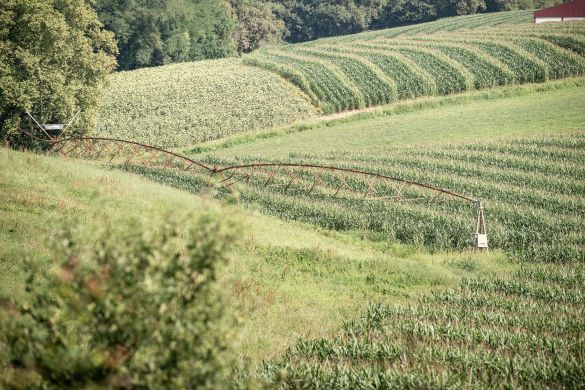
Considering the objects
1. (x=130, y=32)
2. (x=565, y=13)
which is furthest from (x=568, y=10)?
(x=130, y=32)

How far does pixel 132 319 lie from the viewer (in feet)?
19.3

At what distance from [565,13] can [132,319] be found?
80791mm

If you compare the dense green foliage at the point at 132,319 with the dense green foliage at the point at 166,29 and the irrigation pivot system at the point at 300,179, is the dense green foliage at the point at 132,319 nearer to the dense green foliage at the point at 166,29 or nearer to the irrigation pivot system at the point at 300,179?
the irrigation pivot system at the point at 300,179

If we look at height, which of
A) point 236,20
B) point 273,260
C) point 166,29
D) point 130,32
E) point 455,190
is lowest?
point 273,260

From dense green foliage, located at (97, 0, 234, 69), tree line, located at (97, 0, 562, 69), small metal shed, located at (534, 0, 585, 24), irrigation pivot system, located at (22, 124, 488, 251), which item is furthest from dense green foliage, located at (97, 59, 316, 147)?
small metal shed, located at (534, 0, 585, 24)

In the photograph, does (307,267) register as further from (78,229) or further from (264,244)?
(78,229)

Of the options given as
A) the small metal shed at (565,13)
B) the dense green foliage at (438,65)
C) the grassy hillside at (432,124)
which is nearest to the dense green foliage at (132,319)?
the grassy hillside at (432,124)

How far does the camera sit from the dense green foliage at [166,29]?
261 feet

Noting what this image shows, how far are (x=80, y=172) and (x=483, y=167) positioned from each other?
1942 centimetres

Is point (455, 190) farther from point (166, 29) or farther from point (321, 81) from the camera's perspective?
point (166, 29)

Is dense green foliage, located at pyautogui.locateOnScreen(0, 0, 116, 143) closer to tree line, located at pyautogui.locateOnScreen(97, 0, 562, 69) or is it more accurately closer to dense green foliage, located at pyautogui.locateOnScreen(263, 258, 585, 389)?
dense green foliage, located at pyautogui.locateOnScreen(263, 258, 585, 389)

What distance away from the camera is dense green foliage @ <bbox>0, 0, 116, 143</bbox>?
3634 cm

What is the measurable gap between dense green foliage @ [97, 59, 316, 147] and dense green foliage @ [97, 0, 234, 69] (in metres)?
14.2

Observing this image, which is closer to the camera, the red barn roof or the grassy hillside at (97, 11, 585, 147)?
the grassy hillside at (97, 11, 585, 147)
